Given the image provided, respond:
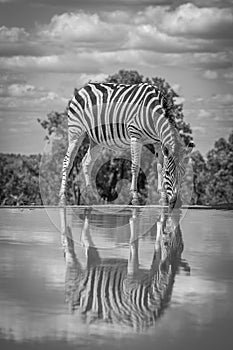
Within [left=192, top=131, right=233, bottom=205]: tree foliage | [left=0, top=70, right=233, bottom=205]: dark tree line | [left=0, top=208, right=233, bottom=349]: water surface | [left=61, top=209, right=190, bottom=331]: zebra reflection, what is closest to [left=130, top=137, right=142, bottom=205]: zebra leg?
[left=0, top=208, right=233, bottom=349]: water surface

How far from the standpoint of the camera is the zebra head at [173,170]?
7699 mm

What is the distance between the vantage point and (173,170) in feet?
25.3

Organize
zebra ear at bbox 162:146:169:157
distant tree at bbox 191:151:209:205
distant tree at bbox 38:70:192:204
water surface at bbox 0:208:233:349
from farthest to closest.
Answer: distant tree at bbox 191:151:209:205 < distant tree at bbox 38:70:192:204 < zebra ear at bbox 162:146:169:157 < water surface at bbox 0:208:233:349

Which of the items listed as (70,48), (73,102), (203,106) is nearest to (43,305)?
(73,102)

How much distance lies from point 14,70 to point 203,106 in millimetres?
5769

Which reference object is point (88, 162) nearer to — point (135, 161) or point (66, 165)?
point (66, 165)

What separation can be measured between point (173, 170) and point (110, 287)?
4.10 metres

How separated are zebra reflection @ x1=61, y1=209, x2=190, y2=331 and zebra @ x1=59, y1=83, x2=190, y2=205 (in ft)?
8.36

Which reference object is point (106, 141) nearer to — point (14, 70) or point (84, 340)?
point (84, 340)

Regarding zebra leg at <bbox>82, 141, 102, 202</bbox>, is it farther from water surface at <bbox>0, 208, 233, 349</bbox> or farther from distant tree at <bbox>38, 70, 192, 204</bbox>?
distant tree at <bbox>38, 70, 192, 204</bbox>

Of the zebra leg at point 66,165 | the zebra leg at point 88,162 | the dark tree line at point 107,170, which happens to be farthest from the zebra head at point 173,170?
the dark tree line at point 107,170

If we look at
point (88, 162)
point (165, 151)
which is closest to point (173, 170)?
point (165, 151)

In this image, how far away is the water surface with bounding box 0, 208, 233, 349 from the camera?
2789 millimetres

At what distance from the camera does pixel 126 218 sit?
23.1 feet
